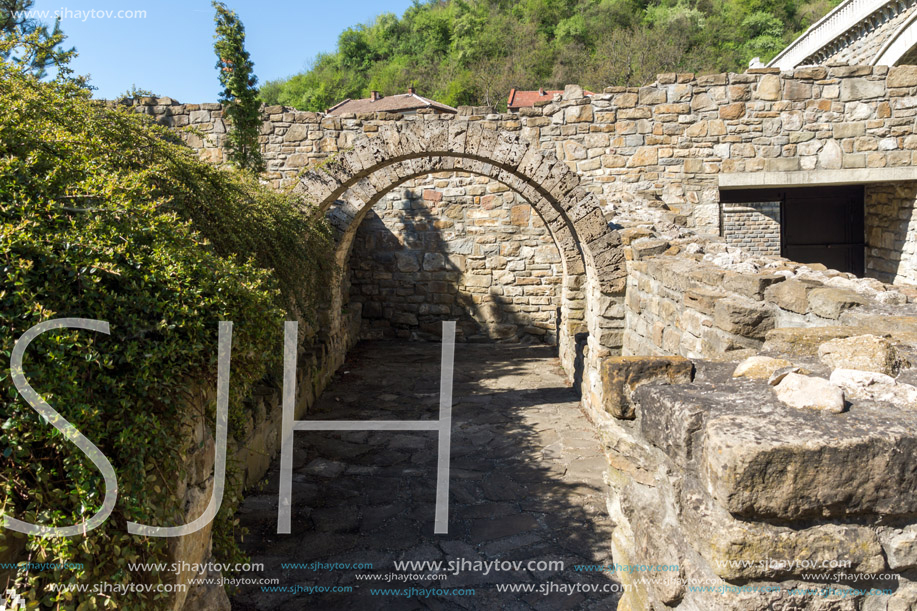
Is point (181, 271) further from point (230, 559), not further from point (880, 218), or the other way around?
point (880, 218)

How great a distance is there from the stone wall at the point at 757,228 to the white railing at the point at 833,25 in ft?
9.95

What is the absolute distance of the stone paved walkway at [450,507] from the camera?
3.06m

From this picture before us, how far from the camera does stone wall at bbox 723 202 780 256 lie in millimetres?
12695

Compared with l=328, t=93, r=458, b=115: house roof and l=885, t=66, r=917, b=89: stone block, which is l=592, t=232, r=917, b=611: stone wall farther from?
l=328, t=93, r=458, b=115: house roof

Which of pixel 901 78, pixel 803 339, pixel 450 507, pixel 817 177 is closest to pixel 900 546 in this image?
pixel 803 339

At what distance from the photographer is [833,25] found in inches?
551

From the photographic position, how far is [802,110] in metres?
7.68

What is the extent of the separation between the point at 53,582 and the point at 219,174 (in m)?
2.95

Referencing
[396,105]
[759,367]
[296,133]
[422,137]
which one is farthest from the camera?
[396,105]

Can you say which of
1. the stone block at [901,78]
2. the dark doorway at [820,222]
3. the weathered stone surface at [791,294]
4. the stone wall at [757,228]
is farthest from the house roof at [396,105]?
the weathered stone surface at [791,294]

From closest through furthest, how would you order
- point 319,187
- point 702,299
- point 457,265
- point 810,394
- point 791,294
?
point 810,394 < point 791,294 < point 702,299 < point 319,187 < point 457,265

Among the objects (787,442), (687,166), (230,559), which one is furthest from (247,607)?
(687,166)

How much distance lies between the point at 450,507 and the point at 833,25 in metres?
15.5

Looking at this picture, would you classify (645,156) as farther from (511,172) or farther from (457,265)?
(457,265)
